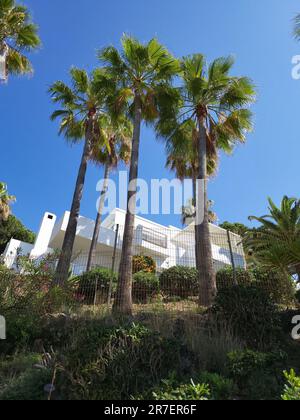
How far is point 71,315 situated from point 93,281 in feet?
10.1

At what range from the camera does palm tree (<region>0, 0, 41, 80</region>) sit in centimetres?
1259

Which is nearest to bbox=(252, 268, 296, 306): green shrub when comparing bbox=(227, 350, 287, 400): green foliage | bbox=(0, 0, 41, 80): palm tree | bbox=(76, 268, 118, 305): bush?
bbox=(227, 350, 287, 400): green foliage

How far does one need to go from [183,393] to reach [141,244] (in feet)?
49.1

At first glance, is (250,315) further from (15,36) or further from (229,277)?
(15,36)

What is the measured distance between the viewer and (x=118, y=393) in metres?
4.05

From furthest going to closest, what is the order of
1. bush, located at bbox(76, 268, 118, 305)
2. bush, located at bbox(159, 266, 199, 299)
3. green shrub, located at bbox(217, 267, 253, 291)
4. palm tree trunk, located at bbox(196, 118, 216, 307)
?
1. bush, located at bbox(159, 266, 199, 299)
2. green shrub, located at bbox(217, 267, 253, 291)
3. bush, located at bbox(76, 268, 118, 305)
4. palm tree trunk, located at bbox(196, 118, 216, 307)

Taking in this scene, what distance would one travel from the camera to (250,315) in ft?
21.6

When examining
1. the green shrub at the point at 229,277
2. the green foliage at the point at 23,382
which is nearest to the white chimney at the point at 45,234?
the green shrub at the point at 229,277

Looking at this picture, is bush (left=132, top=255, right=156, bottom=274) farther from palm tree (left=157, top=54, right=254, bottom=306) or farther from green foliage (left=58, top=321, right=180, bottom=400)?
green foliage (left=58, top=321, right=180, bottom=400)

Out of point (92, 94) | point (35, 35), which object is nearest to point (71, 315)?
point (92, 94)

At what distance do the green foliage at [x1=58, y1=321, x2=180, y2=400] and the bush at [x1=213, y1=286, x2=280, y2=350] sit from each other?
87.3 inches

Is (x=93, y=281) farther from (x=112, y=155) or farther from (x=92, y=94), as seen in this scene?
(x=112, y=155)

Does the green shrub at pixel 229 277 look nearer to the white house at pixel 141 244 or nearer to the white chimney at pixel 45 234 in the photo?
the white house at pixel 141 244

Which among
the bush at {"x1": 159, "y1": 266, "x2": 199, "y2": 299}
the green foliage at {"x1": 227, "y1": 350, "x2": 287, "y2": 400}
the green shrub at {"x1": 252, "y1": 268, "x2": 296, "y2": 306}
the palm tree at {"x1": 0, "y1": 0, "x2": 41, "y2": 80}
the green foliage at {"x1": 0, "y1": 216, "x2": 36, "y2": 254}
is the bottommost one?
the green foliage at {"x1": 227, "y1": 350, "x2": 287, "y2": 400}
